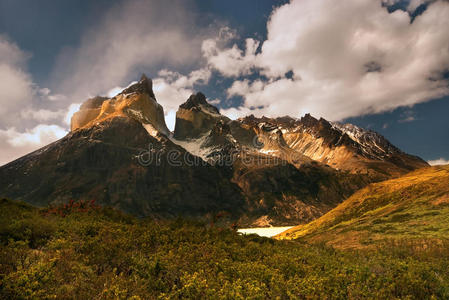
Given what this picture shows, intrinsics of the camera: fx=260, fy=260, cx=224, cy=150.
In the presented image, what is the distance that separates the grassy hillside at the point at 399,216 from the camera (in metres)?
24.8

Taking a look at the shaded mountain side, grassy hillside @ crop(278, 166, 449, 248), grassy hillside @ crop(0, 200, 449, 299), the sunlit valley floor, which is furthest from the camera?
the shaded mountain side

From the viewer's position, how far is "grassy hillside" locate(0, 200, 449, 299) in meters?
7.75

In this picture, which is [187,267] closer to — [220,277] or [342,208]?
[220,277]

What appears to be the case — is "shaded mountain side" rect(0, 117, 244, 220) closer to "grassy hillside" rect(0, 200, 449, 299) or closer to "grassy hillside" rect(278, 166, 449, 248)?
"grassy hillside" rect(278, 166, 449, 248)

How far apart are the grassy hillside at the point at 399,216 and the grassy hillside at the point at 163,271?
9356mm

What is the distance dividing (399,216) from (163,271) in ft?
111

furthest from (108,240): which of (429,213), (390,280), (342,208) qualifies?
(342,208)

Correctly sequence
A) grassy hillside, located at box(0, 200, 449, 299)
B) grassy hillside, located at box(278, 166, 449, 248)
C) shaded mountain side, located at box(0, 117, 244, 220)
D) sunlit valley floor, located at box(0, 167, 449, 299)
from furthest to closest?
shaded mountain side, located at box(0, 117, 244, 220)
grassy hillside, located at box(278, 166, 449, 248)
sunlit valley floor, located at box(0, 167, 449, 299)
grassy hillside, located at box(0, 200, 449, 299)

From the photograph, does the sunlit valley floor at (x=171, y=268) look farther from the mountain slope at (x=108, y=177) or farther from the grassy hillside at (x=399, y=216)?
the mountain slope at (x=108, y=177)

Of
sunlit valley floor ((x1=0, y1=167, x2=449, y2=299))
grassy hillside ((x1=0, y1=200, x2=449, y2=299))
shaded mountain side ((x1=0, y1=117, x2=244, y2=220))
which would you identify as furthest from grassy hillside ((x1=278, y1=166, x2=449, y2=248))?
shaded mountain side ((x1=0, y1=117, x2=244, y2=220))

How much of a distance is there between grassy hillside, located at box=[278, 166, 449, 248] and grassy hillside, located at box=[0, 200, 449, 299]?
30.7 feet

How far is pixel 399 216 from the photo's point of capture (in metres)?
33.2

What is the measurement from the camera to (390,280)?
10383mm

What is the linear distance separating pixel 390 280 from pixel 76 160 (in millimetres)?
200290
